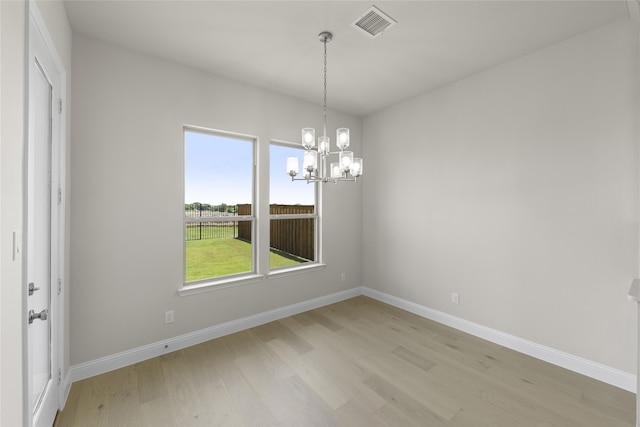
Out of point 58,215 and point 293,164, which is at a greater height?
point 293,164

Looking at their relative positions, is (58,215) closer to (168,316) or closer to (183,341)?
(168,316)

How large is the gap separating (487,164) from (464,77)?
3.45 ft

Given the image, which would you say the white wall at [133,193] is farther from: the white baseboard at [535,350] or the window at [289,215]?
the white baseboard at [535,350]

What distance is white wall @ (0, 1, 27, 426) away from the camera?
1017 millimetres

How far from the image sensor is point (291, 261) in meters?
3.86

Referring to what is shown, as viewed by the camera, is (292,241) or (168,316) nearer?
(168,316)

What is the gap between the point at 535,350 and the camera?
8.71 ft

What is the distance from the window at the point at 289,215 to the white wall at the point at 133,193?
1.85ft

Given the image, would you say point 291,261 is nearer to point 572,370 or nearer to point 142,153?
point 142,153

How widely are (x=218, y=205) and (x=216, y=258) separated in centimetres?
62

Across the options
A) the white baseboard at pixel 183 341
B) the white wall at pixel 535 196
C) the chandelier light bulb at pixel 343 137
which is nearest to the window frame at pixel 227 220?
the white baseboard at pixel 183 341

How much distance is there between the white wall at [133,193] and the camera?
233cm

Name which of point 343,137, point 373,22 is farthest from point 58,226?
point 373,22

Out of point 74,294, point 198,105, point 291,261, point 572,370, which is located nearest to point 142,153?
point 198,105
